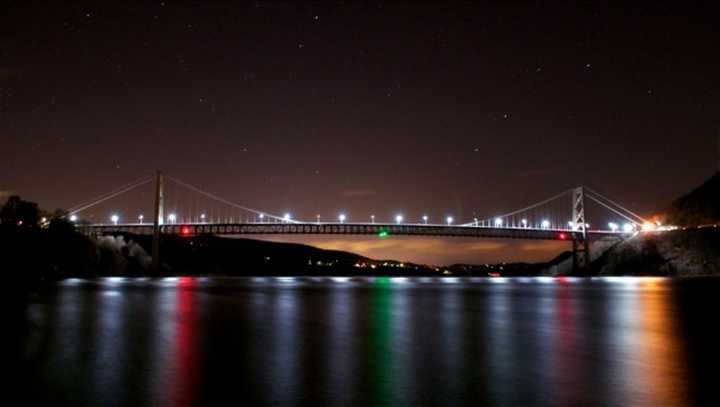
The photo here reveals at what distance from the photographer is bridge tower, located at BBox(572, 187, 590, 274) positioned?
92500 mm

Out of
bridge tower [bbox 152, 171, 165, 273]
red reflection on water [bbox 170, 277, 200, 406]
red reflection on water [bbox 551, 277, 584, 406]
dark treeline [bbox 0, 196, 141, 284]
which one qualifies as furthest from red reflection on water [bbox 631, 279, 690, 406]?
bridge tower [bbox 152, 171, 165, 273]

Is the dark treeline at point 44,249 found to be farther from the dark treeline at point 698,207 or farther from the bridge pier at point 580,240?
the dark treeline at point 698,207

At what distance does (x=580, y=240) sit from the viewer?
96250 millimetres

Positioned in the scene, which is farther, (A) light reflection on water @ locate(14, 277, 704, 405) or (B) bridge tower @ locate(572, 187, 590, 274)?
(B) bridge tower @ locate(572, 187, 590, 274)

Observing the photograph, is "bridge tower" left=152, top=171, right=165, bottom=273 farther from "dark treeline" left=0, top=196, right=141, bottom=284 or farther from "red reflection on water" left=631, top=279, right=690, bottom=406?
"red reflection on water" left=631, top=279, right=690, bottom=406

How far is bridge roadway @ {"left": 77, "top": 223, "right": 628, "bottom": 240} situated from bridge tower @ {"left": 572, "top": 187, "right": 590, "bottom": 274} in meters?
0.83

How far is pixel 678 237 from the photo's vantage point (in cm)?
8575

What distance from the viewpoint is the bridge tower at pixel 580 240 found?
92500mm

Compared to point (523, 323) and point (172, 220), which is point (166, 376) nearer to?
point (523, 323)

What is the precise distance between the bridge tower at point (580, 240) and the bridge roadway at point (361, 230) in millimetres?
834

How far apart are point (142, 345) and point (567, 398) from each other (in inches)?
331

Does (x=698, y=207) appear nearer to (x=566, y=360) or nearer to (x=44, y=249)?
(x=44, y=249)

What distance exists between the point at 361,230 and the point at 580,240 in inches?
1307

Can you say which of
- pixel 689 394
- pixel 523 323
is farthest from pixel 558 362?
pixel 523 323
